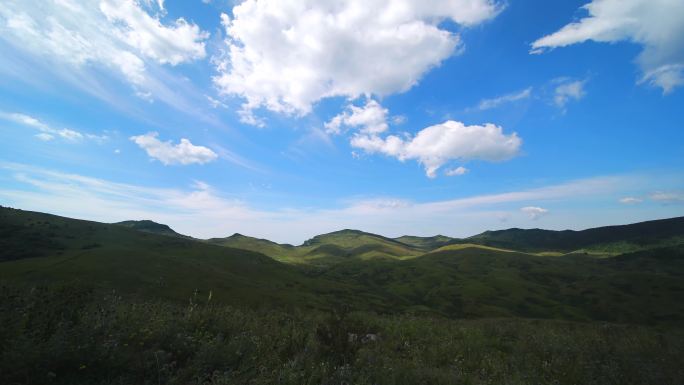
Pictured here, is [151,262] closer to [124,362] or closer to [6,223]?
[6,223]

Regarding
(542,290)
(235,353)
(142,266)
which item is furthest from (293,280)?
(235,353)

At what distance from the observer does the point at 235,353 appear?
7.44 meters

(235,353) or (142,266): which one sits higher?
(235,353)

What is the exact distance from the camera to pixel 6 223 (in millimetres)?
122000

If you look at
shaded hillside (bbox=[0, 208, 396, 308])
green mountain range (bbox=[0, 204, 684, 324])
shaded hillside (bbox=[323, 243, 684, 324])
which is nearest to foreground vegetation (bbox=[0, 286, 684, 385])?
shaded hillside (bbox=[0, 208, 396, 308])

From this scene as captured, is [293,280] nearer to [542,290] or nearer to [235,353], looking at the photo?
[542,290]

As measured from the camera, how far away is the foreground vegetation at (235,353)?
602cm

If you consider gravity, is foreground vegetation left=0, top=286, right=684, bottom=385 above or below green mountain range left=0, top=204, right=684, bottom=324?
above

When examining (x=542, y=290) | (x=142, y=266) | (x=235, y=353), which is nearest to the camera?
(x=235, y=353)

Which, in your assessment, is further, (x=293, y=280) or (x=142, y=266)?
(x=293, y=280)

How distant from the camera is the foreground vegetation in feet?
19.7

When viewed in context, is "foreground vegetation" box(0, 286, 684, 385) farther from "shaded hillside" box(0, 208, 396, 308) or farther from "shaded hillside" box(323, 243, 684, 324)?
"shaded hillside" box(323, 243, 684, 324)

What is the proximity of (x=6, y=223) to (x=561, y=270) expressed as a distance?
24600 cm

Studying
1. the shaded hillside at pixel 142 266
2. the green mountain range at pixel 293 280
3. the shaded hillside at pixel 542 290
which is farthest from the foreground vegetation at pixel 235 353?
the shaded hillside at pixel 542 290
